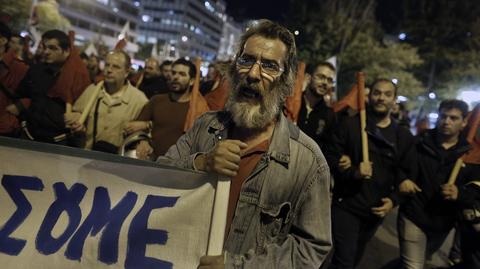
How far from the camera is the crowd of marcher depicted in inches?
78.5

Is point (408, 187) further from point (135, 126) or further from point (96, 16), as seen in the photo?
point (96, 16)

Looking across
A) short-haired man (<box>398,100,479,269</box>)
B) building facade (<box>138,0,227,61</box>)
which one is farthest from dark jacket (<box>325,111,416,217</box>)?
building facade (<box>138,0,227,61</box>)

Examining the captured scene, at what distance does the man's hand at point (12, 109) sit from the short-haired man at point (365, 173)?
3.10 m

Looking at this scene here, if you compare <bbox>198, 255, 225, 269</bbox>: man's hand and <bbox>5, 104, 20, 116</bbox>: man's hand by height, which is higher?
<bbox>5, 104, 20, 116</bbox>: man's hand

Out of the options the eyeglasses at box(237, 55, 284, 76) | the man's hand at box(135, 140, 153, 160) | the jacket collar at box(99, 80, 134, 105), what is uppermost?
the eyeglasses at box(237, 55, 284, 76)

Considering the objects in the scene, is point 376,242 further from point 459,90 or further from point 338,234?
point 459,90

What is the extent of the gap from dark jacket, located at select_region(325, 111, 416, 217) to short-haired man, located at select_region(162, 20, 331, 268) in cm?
210

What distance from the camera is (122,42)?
9156mm

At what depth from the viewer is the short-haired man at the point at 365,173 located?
158 inches

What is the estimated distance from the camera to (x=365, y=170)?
391cm

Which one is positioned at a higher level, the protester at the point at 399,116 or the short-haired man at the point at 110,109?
the protester at the point at 399,116

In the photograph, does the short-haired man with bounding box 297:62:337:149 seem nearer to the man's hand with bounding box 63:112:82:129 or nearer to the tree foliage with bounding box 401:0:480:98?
the man's hand with bounding box 63:112:82:129

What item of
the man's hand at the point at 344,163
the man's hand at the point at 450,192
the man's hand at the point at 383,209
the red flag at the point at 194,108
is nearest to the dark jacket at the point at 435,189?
the man's hand at the point at 450,192

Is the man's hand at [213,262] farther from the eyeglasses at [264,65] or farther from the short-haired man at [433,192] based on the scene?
the short-haired man at [433,192]
